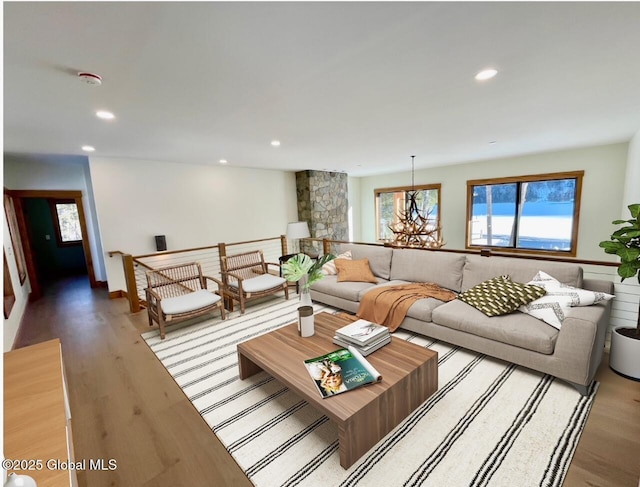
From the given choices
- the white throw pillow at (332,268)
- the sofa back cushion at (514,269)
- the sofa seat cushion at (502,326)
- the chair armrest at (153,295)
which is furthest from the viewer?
the white throw pillow at (332,268)

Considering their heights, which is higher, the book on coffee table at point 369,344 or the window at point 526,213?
the window at point 526,213

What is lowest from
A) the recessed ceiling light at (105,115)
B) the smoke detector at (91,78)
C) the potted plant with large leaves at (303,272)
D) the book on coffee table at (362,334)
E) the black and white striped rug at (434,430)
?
the black and white striped rug at (434,430)

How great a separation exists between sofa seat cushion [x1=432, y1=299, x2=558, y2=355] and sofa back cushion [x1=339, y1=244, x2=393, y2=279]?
1.18 m

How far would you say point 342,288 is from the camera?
148 inches

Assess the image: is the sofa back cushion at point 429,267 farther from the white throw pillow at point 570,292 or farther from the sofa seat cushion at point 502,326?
the white throw pillow at point 570,292

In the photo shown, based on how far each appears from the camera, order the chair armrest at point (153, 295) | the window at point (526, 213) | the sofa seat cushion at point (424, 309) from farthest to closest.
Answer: the window at point (526, 213) < the chair armrest at point (153, 295) < the sofa seat cushion at point (424, 309)

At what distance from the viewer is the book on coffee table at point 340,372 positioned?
1.84 m

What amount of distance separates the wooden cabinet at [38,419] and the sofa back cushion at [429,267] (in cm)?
333

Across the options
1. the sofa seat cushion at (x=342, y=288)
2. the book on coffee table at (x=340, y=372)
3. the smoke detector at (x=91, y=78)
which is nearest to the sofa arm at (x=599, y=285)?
the sofa seat cushion at (x=342, y=288)

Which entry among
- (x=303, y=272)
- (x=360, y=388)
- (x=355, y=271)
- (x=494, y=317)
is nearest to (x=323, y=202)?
(x=355, y=271)

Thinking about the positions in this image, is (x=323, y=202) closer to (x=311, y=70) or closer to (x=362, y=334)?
(x=311, y=70)

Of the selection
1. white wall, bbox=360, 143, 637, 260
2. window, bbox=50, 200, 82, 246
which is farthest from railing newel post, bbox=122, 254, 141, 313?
white wall, bbox=360, 143, 637, 260

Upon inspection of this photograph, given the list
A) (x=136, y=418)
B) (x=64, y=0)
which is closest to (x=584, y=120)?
(x=64, y=0)

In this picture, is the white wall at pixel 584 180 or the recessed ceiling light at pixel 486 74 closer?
the recessed ceiling light at pixel 486 74
